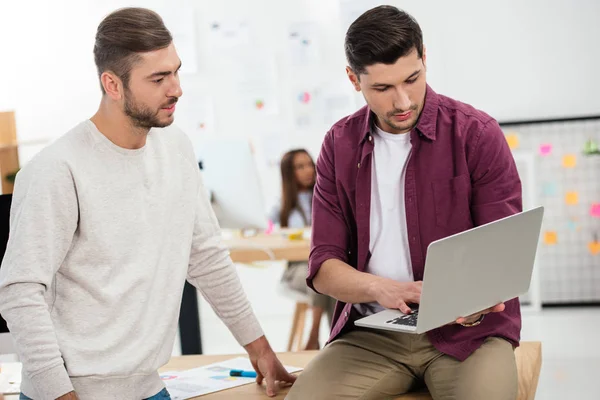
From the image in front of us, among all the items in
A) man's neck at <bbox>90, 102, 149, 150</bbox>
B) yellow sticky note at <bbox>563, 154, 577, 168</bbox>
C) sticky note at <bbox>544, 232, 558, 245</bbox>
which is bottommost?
sticky note at <bbox>544, 232, 558, 245</bbox>

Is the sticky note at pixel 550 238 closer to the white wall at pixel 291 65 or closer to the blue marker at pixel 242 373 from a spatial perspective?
the white wall at pixel 291 65

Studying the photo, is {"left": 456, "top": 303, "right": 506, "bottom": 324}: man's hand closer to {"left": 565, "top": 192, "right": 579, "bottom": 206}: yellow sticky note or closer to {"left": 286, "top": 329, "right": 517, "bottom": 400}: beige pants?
{"left": 286, "top": 329, "right": 517, "bottom": 400}: beige pants

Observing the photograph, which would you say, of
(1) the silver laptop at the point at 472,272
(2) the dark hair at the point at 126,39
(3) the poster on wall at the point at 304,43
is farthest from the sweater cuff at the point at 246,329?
(3) the poster on wall at the point at 304,43

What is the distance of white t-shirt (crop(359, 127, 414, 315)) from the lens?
1.76 metres

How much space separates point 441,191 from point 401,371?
383 mm

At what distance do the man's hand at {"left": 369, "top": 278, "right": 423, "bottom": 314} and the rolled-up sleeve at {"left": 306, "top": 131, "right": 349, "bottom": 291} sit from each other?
0.18m

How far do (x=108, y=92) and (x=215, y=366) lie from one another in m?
0.80

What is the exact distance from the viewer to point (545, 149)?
439 centimetres

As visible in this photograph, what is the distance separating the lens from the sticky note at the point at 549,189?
14.5ft

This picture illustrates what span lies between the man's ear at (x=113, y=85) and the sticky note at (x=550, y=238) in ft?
10.7

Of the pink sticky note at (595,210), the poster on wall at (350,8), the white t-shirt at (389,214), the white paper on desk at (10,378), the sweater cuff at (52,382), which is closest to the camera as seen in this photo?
the sweater cuff at (52,382)

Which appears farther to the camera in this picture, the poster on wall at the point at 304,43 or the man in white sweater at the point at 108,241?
the poster on wall at the point at 304,43

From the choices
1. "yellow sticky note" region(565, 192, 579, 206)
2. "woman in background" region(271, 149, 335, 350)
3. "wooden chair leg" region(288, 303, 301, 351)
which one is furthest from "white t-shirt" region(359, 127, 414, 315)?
"yellow sticky note" region(565, 192, 579, 206)

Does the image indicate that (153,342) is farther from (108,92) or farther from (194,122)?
(194,122)
